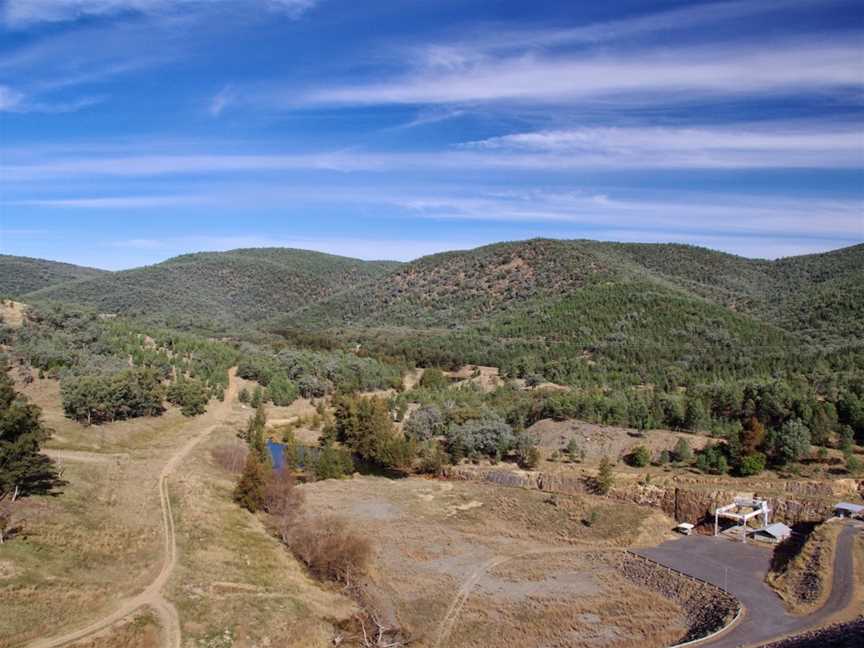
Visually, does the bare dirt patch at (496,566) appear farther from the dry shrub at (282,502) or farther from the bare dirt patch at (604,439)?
the bare dirt patch at (604,439)

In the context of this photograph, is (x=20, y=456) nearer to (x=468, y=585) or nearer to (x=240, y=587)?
(x=240, y=587)

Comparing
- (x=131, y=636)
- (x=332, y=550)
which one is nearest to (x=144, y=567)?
(x=131, y=636)

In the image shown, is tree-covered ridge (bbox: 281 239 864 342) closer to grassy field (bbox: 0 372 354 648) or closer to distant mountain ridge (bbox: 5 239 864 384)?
distant mountain ridge (bbox: 5 239 864 384)

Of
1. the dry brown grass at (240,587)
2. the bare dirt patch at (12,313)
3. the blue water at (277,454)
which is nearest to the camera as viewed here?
the dry brown grass at (240,587)

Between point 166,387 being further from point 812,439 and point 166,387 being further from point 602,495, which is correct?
point 812,439

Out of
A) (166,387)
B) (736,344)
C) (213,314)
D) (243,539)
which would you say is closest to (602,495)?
(243,539)

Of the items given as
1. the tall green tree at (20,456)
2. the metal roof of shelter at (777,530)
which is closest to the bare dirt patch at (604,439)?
the metal roof of shelter at (777,530)
